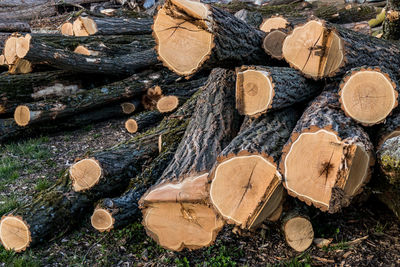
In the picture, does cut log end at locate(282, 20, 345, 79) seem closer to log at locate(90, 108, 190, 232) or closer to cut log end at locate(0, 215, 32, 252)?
log at locate(90, 108, 190, 232)

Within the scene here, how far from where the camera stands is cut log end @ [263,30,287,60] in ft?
13.0

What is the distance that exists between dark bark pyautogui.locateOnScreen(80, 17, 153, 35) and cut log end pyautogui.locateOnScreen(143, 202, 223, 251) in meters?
4.91

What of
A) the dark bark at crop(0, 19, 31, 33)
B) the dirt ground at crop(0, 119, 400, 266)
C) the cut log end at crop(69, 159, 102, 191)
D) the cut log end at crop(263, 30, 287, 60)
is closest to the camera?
the dirt ground at crop(0, 119, 400, 266)

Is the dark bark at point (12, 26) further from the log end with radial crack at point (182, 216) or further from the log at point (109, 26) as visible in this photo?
the log end with radial crack at point (182, 216)

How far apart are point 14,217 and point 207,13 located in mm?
2606

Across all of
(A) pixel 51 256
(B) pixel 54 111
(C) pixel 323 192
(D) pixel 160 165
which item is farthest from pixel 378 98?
(B) pixel 54 111

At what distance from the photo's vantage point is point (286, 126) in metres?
3.29

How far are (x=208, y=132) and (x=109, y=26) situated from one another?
477 centimetres

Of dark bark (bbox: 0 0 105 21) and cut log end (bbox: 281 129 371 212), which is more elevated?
cut log end (bbox: 281 129 371 212)

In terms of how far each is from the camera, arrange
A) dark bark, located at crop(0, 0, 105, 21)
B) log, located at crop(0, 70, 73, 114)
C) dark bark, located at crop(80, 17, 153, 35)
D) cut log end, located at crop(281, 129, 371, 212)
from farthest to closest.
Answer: dark bark, located at crop(0, 0, 105, 21) < dark bark, located at crop(80, 17, 153, 35) < log, located at crop(0, 70, 73, 114) < cut log end, located at crop(281, 129, 371, 212)

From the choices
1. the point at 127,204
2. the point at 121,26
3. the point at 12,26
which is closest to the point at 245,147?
the point at 127,204

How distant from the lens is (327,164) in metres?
2.55

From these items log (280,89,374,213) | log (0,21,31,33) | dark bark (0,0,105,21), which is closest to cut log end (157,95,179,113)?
log (280,89,374,213)

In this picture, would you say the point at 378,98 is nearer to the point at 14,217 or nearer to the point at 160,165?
the point at 160,165
